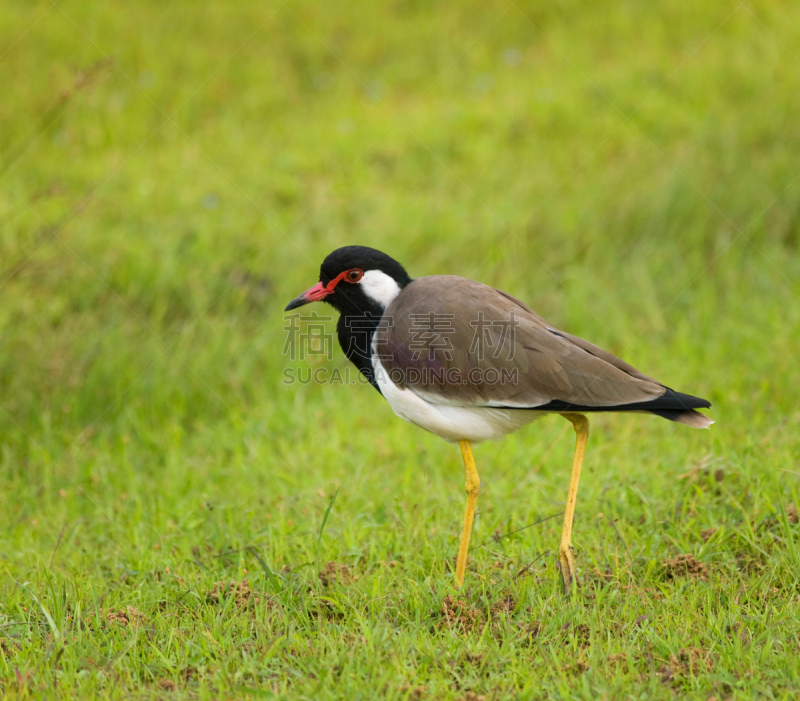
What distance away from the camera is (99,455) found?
539 cm

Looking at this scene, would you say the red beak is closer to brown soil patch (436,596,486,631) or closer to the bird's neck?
the bird's neck

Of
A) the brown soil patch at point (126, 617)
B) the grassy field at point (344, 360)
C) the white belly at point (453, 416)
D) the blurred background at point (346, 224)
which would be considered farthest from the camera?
the blurred background at point (346, 224)

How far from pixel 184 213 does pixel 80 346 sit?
6.75ft

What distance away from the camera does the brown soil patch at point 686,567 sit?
3.62m

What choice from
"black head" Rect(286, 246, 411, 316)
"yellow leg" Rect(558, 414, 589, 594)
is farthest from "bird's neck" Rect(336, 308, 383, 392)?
"yellow leg" Rect(558, 414, 589, 594)

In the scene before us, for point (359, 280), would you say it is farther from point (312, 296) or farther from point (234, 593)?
point (234, 593)

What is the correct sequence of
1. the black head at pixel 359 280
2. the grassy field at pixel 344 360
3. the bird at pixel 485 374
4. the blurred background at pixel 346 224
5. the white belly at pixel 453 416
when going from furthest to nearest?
the blurred background at pixel 346 224, the black head at pixel 359 280, the white belly at pixel 453 416, the bird at pixel 485 374, the grassy field at pixel 344 360

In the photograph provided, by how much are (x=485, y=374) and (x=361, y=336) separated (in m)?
0.73

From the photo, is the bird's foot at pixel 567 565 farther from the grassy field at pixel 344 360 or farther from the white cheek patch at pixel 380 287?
the white cheek patch at pixel 380 287

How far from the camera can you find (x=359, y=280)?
4070 mm

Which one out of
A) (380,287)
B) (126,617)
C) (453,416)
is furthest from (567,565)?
(126,617)

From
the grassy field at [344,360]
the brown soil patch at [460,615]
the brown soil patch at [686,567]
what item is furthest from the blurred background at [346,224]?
the brown soil patch at [460,615]

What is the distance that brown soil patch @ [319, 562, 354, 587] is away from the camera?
12.0ft

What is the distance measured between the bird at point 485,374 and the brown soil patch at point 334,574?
0.51 m
